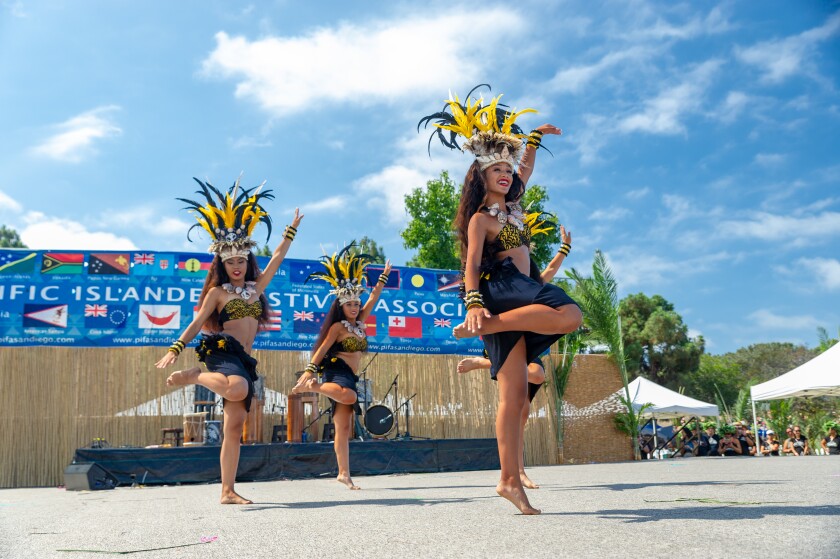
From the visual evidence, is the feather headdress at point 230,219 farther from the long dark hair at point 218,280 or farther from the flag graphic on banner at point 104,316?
the flag graphic on banner at point 104,316

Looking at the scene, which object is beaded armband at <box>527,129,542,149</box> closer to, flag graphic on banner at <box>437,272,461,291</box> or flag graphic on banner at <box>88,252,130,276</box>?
flag graphic on banner at <box>437,272,461,291</box>

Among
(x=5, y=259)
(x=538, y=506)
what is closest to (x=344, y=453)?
(x=538, y=506)

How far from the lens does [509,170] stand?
345cm

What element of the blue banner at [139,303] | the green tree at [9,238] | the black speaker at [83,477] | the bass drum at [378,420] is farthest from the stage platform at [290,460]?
the green tree at [9,238]

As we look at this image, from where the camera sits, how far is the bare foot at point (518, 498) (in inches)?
101

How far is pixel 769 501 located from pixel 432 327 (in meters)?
9.23

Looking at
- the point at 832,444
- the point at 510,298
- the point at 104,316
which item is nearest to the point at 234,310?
the point at 510,298

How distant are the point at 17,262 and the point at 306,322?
14.9ft

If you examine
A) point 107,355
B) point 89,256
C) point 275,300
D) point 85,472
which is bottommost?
point 85,472

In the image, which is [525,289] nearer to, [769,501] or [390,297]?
[769,501]

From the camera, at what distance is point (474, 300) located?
2877mm

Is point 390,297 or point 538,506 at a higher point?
point 390,297

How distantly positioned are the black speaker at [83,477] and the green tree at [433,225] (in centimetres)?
1643

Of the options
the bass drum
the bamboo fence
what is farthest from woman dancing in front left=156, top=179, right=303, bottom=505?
the bamboo fence
